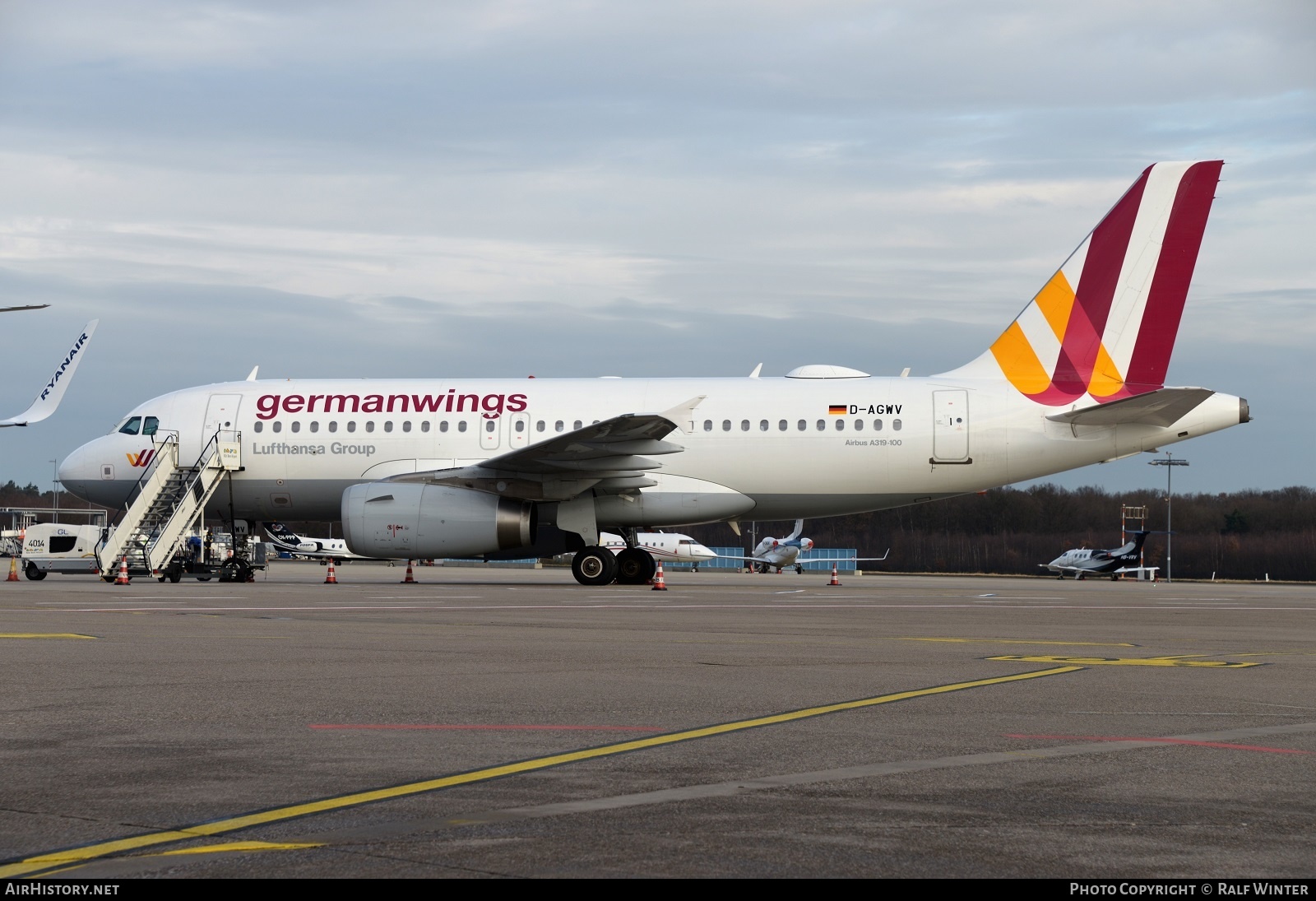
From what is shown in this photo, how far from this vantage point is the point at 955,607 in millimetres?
19906

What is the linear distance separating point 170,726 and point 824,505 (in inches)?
847

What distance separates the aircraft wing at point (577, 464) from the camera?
2508 cm

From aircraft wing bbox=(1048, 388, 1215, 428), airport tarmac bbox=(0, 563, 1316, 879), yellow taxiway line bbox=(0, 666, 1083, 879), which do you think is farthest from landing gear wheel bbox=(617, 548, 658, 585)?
yellow taxiway line bbox=(0, 666, 1083, 879)

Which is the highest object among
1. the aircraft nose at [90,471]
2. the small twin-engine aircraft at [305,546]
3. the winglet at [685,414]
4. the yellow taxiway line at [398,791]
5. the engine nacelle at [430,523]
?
the winglet at [685,414]

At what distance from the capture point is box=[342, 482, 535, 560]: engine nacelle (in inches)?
1027

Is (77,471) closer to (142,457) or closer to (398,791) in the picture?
(142,457)

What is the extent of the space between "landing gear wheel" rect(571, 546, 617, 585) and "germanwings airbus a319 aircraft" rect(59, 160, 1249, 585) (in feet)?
0.13

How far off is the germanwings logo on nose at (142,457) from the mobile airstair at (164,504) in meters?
0.20

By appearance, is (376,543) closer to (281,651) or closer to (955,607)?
(955,607)

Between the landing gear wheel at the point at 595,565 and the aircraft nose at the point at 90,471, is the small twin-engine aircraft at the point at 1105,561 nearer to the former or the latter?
the landing gear wheel at the point at 595,565

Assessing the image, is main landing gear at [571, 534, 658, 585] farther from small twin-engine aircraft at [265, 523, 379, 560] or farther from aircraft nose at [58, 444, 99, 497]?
small twin-engine aircraft at [265, 523, 379, 560]

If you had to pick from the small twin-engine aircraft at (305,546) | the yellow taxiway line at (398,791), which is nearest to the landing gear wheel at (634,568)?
the yellow taxiway line at (398,791)
